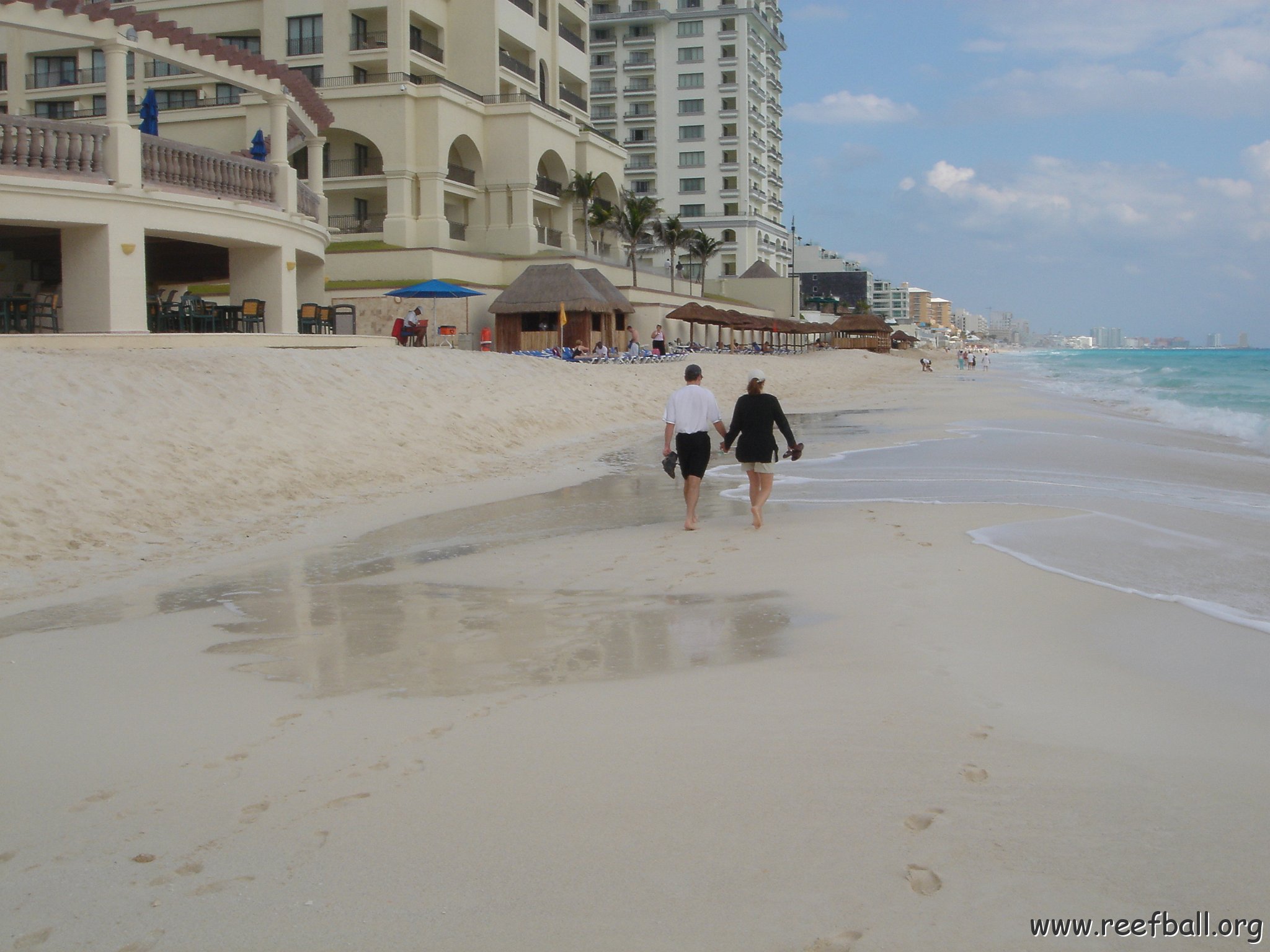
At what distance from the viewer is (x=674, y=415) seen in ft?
33.0

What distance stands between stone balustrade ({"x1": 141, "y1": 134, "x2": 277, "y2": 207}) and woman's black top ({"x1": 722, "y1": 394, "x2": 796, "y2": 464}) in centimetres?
1177

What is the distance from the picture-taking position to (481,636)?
242 inches

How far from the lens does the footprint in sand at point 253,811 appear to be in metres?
3.68

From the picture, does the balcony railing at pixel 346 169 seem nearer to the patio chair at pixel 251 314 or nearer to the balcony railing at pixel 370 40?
the balcony railing at pixel 370 40

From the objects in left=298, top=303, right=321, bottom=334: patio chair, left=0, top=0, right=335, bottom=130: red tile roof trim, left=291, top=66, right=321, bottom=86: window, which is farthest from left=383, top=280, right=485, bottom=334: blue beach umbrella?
left=291, top=66, right=321, bottom=86: window

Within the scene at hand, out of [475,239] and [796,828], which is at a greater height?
[475,239]

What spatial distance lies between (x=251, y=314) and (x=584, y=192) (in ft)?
98.5

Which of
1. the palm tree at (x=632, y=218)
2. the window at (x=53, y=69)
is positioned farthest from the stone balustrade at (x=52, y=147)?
the window at (x=53, y=69)

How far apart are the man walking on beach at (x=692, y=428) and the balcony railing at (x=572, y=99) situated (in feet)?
147

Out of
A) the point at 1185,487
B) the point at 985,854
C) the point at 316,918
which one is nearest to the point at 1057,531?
the point at 1185,487

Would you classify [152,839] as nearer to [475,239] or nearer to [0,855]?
[0,855]

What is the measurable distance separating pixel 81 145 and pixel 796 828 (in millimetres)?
16479

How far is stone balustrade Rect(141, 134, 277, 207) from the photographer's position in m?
16.9

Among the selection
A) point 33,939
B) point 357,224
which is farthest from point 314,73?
point 33,939
